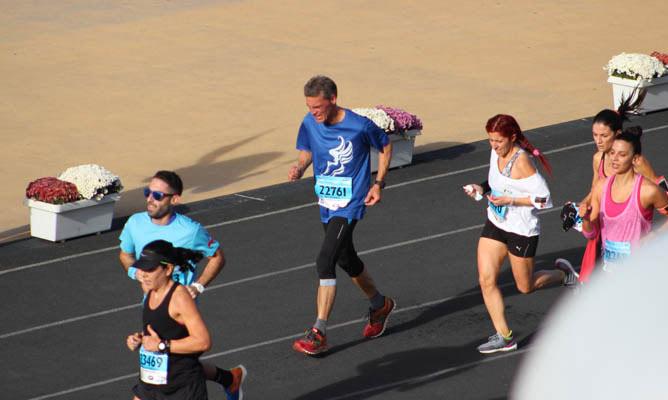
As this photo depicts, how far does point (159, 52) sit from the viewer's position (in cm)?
2114

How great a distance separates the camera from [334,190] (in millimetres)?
8977

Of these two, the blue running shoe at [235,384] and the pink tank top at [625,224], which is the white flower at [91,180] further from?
the pink tank top at [625,224]

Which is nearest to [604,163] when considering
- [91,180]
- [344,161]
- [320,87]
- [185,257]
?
[344,161]

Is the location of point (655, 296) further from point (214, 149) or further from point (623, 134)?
point (214, 149)

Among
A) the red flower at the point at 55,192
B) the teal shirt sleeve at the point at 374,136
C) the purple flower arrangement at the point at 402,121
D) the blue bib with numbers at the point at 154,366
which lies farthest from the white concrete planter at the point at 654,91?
the blue bib with numbers at the point at 154,366

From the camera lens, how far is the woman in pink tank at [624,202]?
25.3ft

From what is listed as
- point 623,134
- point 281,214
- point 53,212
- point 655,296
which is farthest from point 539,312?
point 655,296

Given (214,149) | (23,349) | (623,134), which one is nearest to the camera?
(623,134)

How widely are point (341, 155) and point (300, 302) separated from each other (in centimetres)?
194

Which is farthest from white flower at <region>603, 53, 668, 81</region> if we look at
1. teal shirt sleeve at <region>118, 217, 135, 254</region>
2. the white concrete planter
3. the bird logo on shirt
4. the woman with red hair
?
teal shirt sleeve at <region>118, 217, 135, 254</region>

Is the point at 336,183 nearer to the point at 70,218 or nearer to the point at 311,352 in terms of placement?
the point at 311,352

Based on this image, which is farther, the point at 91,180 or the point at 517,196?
the point at 91,180

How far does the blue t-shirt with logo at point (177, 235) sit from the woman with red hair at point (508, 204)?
233 centimetres

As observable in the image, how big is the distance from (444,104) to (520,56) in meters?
2.97
